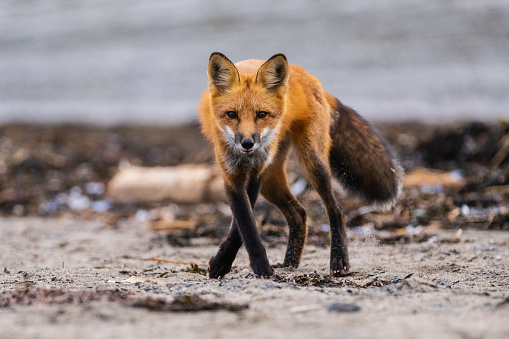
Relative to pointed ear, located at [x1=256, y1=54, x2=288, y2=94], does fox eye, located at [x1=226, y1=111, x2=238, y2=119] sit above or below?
below

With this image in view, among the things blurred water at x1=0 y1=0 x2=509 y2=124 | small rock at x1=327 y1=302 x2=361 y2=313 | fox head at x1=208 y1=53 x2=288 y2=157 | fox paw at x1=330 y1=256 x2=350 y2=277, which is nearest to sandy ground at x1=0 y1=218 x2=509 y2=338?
small rock at x1=327 y1=302 x2=361 y2=313

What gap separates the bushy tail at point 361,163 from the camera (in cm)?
495

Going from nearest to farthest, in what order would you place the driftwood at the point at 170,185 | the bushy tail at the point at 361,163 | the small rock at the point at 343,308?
the small rock at the point at 343,308 → the bushy tail at the point at 361,163 → the driftwood at the point at 170,185

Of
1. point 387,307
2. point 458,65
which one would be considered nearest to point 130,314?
point 387,307

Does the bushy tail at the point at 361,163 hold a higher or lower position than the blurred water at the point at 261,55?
lower

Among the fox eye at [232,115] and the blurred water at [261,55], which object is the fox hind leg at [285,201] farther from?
the blurred water at [261,55]

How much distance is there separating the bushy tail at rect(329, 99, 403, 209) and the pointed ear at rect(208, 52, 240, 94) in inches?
42.7

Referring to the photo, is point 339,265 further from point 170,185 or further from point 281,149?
point 170,185

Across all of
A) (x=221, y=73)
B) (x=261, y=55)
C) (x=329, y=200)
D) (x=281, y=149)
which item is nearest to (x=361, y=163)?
(x=329, y=200)

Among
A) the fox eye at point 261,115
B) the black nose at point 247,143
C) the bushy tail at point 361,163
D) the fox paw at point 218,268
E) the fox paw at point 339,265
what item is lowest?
the fox paw at point 339,265

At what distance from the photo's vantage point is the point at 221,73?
4191 millimetres

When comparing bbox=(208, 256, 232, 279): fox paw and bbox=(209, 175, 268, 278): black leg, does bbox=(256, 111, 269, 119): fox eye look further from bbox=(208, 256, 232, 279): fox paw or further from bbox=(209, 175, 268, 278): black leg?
bbox=(208, 256, 232, 279): fox paw

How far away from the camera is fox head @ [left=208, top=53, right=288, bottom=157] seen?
4.11 metres

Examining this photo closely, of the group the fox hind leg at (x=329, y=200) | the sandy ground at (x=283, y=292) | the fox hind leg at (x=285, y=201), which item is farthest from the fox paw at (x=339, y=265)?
the fox hind leg at (x=285, y=201)
